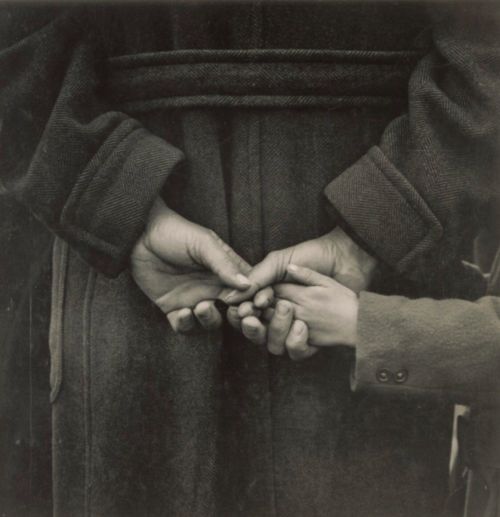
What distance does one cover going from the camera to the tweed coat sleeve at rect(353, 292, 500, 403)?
37.9 inches

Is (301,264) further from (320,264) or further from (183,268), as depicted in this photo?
(183,268)

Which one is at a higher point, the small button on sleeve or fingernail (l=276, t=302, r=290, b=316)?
fingernail (l=276, t=302, r=290, b=316)

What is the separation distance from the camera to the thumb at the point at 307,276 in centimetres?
98

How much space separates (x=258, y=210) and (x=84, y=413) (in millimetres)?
458

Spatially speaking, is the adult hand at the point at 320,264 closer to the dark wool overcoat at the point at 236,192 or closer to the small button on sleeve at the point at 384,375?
the dark wool overcoat at the point at 236,192

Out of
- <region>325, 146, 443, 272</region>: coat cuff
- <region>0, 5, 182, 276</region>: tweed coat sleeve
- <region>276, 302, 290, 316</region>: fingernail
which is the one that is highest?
<region>0, 5, 182, 276</region>: tweed coat sleeve

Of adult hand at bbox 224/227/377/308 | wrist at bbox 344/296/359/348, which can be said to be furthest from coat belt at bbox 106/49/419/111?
wrist at bbox 344/296/359/348

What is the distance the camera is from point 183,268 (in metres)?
1.03

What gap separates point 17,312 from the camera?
1248 mm

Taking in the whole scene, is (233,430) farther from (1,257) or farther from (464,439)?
(1,257)

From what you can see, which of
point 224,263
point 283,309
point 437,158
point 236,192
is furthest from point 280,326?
point 437,158

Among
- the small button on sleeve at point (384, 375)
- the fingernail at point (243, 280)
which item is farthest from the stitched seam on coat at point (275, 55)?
the small button on sleeve at point (384, 375)

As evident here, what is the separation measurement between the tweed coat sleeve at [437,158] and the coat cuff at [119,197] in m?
0.28

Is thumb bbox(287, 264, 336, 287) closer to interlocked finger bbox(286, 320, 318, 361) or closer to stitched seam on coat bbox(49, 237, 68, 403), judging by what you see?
interlocked finger bbox(286, 320, 318, 361)
